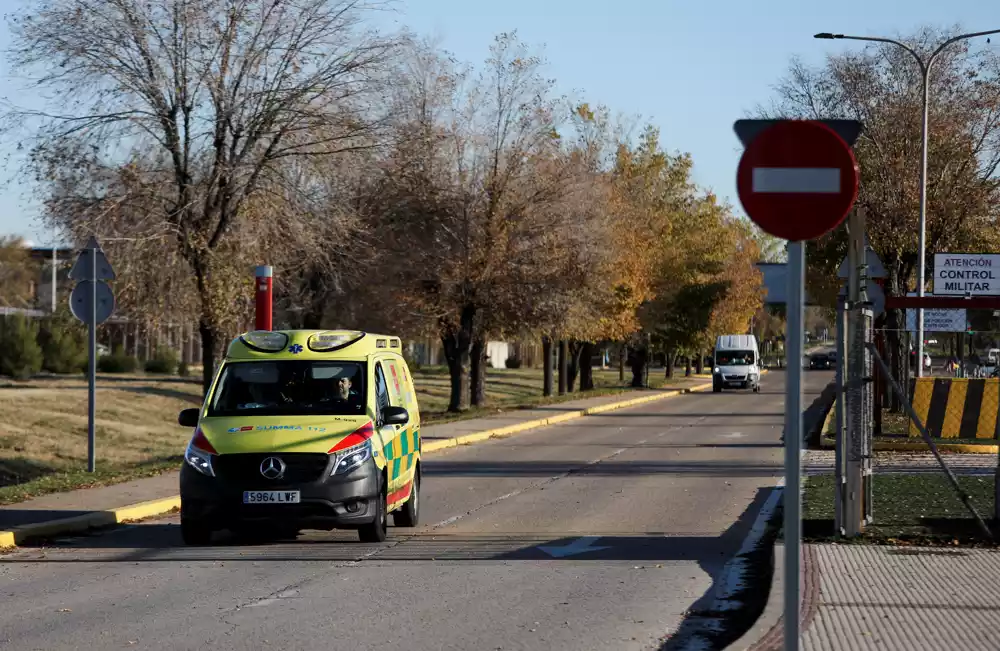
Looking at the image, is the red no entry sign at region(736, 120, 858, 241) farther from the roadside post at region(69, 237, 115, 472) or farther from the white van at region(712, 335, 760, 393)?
→ the white van at region(712, 335, 760, 393)

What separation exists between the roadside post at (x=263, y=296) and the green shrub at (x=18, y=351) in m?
28.0

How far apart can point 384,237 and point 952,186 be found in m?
15.3

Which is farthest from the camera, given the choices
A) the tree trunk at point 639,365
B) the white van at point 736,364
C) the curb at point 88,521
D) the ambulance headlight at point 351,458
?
the tree trunk at point 639,365

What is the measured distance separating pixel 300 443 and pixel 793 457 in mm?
7585

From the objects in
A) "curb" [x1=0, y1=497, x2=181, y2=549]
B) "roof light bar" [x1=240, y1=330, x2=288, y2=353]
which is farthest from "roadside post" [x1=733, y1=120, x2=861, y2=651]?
"curb" [x1=0, y1=497, x2=181, y2=549]

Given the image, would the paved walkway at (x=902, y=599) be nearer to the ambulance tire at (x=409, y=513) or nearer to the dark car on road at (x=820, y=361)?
the ambulance tire at (x=409, y=513)

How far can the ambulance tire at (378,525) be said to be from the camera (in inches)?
503

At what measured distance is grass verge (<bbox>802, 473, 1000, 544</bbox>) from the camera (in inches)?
486

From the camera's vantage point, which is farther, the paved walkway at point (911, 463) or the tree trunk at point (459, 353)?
the tree trunk at point (459, 353)

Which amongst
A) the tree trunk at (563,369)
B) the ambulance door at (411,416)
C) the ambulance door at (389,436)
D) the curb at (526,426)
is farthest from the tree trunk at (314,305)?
the ambulance door at (389,436)

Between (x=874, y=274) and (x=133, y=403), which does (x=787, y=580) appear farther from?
(x=133, y=403)

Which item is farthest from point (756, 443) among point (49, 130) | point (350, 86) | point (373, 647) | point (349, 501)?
point (373, 647)

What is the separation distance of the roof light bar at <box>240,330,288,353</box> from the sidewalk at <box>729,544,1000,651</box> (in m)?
5.52

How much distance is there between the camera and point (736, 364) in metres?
61.4
